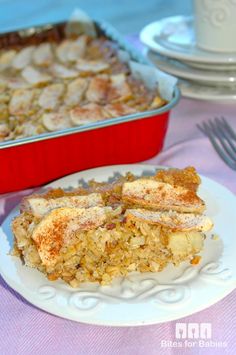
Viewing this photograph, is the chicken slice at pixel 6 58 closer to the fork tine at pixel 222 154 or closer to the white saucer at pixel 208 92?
the white saucer at pixel 208 92

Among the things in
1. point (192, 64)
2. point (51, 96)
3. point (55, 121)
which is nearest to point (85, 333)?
point (55, 121)

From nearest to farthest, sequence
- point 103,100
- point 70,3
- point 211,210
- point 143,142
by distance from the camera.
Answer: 1. point 211,210
2. point 143,142
3. point 103,100
4. point 70,3

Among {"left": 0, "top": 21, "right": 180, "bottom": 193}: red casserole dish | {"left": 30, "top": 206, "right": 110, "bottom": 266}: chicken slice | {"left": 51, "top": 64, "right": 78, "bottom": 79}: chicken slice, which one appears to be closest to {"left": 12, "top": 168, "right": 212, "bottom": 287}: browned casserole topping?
{"left": 30, "top": 206, "right": 110, "bottom": 266}: chicken slice

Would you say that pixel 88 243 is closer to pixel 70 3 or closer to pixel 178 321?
pixel 178 321

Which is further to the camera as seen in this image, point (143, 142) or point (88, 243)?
point (143, 142)

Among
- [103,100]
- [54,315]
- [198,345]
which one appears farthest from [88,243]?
[103,100]

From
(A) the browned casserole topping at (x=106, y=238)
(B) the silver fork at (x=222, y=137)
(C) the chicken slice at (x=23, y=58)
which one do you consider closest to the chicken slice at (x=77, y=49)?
(C) the chicken slice at (x=23, y=58)
